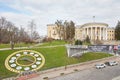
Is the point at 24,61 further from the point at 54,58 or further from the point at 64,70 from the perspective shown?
the point at 64,70

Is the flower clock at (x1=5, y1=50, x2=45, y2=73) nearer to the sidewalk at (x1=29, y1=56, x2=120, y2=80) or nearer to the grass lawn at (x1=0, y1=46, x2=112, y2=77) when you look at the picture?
the grass lawn at (x1=0, y1=46, x2=112, y2=77)

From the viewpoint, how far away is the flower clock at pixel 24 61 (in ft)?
91.2

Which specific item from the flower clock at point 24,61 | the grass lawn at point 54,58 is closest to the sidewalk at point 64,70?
the grass lawn at point 54,58

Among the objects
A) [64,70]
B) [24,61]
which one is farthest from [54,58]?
[24,61]

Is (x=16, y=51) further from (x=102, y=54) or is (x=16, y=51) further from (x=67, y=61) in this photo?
(x=102, y=54)

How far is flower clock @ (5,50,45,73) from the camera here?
91.2 ft

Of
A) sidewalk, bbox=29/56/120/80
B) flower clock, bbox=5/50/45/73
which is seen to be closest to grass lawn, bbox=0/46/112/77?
flower clock, bbox=5/50/45/73

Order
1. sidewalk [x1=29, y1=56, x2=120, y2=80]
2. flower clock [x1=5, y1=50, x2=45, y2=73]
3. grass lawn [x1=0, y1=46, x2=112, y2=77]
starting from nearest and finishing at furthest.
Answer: grass lawn [x1=0, y1=46, x2=112, y2=77], sidewalk [x1=29, y1=56, x2=120, y2=80], flower clock [x1=5, y1=50, x2=45, y2=73]


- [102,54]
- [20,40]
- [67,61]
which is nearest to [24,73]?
[67,61]

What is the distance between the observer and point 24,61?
30250 mm

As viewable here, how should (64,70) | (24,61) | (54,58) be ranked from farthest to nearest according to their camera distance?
(54,58) < (64,70) < (24,61)

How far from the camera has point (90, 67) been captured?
34.5m

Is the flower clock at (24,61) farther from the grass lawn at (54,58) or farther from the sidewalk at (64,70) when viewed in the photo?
the sidewalk at (64,70)

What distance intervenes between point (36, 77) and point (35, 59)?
588cm
